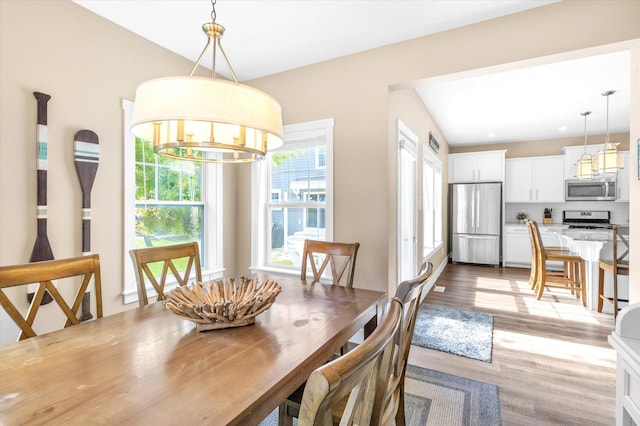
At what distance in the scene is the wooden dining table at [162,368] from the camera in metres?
0.78

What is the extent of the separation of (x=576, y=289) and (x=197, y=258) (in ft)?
15.6

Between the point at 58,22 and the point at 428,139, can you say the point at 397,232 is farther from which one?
the point at 58,22

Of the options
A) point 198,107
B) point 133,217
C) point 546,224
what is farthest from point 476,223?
point 198,107

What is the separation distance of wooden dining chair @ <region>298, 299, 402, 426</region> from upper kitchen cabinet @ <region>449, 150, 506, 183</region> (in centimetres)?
669

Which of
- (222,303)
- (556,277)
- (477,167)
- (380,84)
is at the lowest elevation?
(556,277)

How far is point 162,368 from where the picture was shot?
0.99 meters

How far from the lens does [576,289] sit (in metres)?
4.10

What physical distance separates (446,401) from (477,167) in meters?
5.74

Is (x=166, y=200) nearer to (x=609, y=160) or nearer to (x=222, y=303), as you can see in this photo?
(x=222, y=303)

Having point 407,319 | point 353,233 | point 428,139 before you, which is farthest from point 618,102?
point 407,319

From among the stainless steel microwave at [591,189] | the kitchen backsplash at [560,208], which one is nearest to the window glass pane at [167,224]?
the kitchen backsplash at [560,208]

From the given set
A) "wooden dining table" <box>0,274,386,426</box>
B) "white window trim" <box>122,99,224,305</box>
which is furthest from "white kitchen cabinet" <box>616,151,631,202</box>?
"white window trim" <box>122,99,224,305</box>

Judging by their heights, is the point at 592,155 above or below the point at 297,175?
above

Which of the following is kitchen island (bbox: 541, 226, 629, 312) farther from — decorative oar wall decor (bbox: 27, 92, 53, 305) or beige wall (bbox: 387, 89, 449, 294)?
decorative oar wall decor (bbox: 27, 92, 53, 305)
